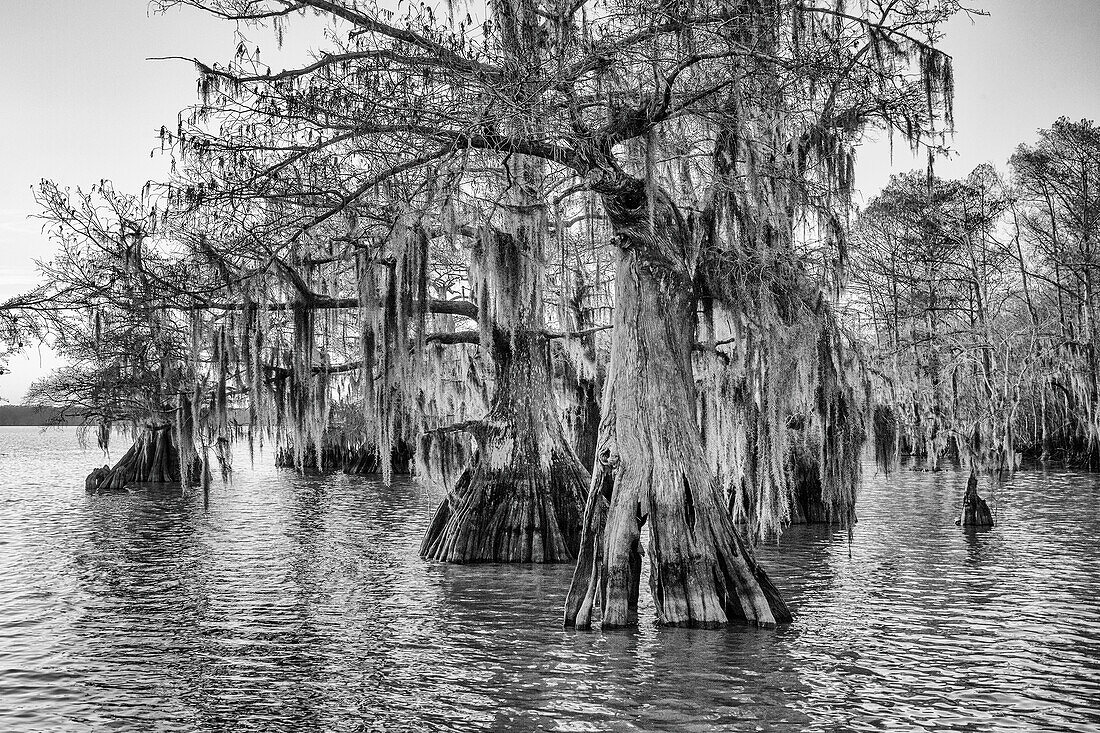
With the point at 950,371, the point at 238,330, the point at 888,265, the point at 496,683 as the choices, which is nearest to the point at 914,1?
the point at 496,683

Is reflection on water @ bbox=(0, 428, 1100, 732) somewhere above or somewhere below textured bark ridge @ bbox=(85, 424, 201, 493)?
below

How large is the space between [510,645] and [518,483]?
6.00m

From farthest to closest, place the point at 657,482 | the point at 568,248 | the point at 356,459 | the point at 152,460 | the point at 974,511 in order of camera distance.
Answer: the point at 356,459
the point at 152,460
the point at 974,511
the point at 568,248
the point at 657,482

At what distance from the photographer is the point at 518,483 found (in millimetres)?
16531

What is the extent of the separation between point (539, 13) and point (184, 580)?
36.9 ft

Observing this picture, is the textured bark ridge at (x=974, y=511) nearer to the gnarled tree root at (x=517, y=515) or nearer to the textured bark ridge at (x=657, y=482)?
the gnarled tree root at (x=517, y=515)

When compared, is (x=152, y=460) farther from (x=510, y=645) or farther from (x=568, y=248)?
(x=510, y=645)

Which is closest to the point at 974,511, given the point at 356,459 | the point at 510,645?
the point at 510,645

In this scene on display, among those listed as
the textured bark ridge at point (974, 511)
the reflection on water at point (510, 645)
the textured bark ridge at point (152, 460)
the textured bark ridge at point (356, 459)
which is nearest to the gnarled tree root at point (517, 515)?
the reflection on water at point (510, 645)

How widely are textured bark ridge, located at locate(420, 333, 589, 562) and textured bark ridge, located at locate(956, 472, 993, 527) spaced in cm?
1010

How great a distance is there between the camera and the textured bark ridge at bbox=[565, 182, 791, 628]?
1045 cm

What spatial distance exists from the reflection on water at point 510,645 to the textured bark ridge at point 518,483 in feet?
2.33

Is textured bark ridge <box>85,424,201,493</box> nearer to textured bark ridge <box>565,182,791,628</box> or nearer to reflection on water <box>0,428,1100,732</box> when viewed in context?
Result: reflection on water <box>0,428,1100,732</box>

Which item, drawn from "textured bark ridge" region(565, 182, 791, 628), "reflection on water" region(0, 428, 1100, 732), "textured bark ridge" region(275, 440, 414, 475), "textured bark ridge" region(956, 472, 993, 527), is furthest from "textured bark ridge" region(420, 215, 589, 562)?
"textured bark ridge" region(275, 440, 414, 475)
